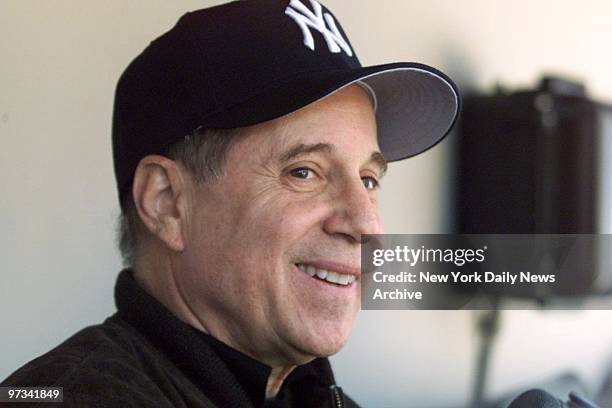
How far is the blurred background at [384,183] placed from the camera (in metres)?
1.43

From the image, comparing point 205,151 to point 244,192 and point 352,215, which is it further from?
point 352,215

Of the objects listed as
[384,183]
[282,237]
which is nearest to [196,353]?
[282,237]

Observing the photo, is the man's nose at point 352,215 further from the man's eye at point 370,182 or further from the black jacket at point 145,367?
the black jacket at point 145,367

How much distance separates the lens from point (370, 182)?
3.76 feet

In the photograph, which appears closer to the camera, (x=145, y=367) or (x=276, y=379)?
(x=145, y=367)

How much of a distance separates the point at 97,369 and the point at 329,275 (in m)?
0.30

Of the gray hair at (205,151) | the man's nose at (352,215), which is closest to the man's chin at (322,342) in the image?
the man's nose at (352,215)

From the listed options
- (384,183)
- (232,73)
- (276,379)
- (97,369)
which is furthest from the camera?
(384,183)

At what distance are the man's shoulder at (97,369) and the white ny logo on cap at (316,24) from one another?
0.40 meters

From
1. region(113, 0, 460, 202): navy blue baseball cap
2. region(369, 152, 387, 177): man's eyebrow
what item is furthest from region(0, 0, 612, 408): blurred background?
region(369, 152, 387, 177): man's eyebrow

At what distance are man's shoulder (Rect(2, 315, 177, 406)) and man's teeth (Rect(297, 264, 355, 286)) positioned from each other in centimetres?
20

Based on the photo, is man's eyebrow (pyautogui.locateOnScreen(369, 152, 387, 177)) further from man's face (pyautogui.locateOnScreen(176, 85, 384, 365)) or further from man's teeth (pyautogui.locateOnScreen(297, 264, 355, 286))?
man's teeth (pyautogui.locateOnScreen(297, 264, 355, 286))

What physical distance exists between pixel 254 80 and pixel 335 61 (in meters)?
0.11

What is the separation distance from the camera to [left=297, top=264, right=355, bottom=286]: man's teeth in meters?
1.06
